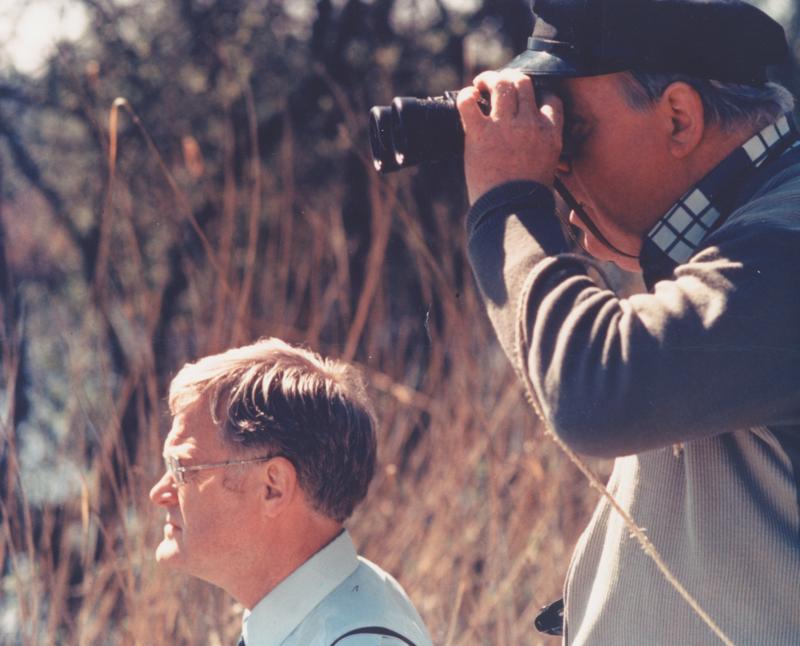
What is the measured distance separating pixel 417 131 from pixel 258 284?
366 centimetres

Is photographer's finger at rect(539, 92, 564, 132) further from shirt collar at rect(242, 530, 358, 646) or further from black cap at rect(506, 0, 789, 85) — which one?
shirt collar at rect(242, 530, 358, 646)

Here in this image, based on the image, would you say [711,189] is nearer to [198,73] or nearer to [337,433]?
[337,433]

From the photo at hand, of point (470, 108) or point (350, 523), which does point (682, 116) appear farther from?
point (350, 523)

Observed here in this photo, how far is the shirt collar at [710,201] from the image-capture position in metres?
1.24

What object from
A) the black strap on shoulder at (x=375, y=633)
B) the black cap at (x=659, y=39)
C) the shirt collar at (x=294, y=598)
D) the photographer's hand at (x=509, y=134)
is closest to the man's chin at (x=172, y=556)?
the shirt collar at (x=294, y=598)

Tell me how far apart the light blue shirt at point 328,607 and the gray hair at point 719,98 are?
28.2 inches

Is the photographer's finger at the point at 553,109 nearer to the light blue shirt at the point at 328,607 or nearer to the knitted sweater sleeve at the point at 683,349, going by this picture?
the knitted sweater sleeve at the point at 683,349

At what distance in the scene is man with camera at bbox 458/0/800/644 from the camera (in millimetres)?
1053

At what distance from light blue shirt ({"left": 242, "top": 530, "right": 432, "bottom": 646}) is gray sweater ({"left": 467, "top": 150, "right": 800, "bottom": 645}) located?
33cm

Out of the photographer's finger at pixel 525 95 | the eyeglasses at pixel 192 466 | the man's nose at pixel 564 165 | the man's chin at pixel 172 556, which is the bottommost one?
the man's chin at pixel 172 556

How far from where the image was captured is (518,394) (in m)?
3.30

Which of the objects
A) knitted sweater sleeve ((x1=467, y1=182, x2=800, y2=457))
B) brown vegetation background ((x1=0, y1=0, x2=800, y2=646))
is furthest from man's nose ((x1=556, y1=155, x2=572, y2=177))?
brown vegetation background ((x1=0, y1=0, x2=800, y2=646))

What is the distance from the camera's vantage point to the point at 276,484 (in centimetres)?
163

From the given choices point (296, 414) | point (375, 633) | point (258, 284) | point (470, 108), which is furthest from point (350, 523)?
point (470, 108)
